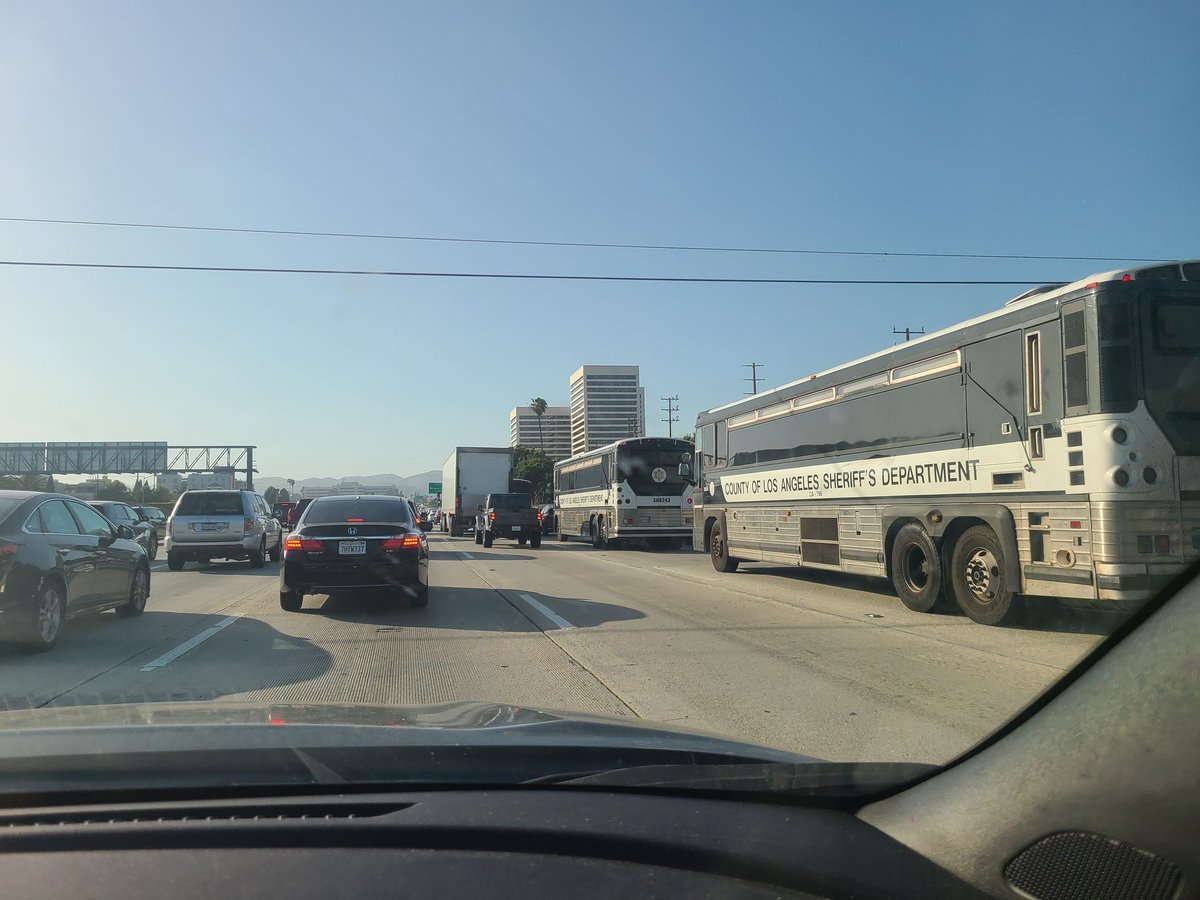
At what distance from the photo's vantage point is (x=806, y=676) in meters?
7.25

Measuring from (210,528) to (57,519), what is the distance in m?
11.0

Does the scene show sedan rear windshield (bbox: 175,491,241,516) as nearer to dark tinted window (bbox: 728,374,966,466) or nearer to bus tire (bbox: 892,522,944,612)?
dark tinted window (bbox: 728,374,966,466)

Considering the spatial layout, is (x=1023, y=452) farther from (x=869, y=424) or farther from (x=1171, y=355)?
(x=869, y=424)

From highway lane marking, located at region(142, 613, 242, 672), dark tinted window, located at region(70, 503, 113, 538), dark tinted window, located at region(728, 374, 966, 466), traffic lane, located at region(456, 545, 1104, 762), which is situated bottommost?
traffic lane, located at region(456, 545, 1104, 762)

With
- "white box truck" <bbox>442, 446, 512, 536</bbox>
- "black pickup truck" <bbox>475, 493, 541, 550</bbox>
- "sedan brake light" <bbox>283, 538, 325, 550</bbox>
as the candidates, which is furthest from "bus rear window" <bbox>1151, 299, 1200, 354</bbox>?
"white box truck" <bbox>442, 446, 512, 536</bbox>

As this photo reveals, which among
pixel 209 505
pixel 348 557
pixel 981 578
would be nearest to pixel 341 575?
pixel 348 557

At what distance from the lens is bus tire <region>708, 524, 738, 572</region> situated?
18078mm

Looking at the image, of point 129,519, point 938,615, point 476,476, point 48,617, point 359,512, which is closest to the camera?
point 48,617

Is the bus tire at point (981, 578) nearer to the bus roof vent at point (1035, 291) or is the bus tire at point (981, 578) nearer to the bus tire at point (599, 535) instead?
the bus roof vent at point (1035, 291)

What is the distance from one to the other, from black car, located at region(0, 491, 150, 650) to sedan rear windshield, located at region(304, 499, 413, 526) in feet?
7.67

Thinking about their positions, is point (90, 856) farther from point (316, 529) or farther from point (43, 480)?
point (43, 480)

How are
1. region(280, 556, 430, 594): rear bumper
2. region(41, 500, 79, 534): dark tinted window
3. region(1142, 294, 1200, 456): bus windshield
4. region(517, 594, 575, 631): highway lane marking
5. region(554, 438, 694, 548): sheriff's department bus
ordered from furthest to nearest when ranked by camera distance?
region(554, 438, 694, 548): sheriff's department bus < region(280, 556, 430, 594): rear bumper < region(517, 594, 575, 631): highway lane marking < region(41, 500, 79, 534): dark tinted window < region(1142, 294, 1200, 456): bus windshield

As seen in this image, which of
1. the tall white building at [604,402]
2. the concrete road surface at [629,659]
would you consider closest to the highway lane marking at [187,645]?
the concrete road surface at [629,659]

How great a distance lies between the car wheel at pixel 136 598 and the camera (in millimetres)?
11227
